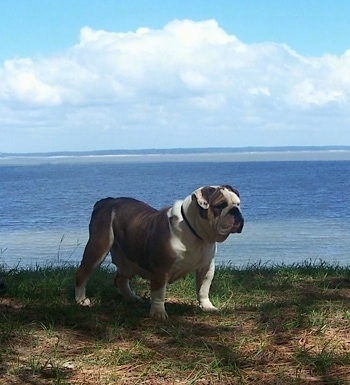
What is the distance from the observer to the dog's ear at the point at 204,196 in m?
6.33

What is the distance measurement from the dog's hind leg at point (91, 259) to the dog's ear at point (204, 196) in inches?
44.6

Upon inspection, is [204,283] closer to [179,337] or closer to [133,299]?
[133,299]

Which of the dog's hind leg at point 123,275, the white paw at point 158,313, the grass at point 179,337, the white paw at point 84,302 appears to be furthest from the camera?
the dog's hind leg at point 123,275

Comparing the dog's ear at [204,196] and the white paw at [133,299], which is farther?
the white paw at [133,299]

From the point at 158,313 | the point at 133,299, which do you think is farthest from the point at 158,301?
the point at 133,299

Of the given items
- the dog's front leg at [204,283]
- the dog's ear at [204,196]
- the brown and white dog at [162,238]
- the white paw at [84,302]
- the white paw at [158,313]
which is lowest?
the white paw at [84,302]

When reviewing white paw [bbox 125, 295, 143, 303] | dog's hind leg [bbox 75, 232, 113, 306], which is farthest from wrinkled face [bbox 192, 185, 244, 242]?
white paw [bbox 125, 295, 143, 303]

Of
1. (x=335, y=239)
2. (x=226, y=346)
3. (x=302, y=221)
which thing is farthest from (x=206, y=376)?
(x=302, y=221)

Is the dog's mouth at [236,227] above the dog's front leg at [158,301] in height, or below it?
above

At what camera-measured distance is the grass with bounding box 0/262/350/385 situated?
5.06m

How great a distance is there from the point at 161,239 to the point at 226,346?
1.27 m

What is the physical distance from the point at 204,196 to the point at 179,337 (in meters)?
1.20

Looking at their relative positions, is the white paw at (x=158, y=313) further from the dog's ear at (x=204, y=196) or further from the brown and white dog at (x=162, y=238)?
the dog's ear at (x=204, y=196)

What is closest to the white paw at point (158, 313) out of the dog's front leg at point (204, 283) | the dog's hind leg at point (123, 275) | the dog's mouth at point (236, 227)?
the dog's front leg at point (204, 283)
